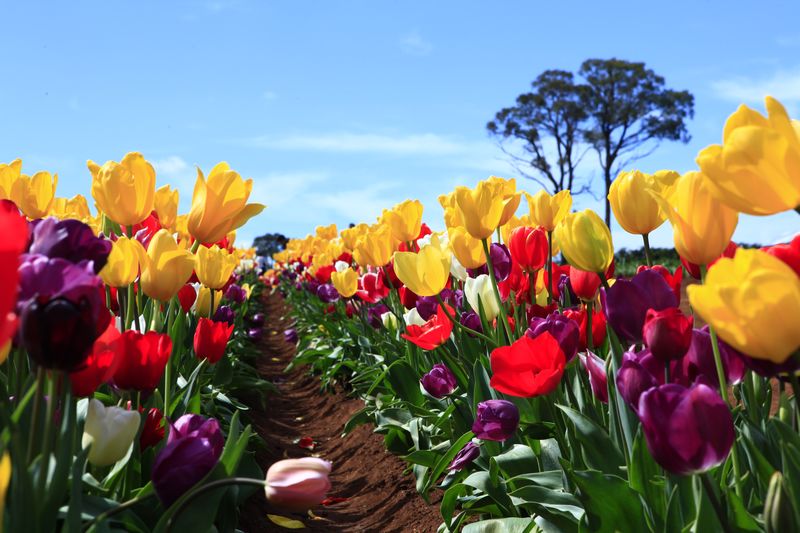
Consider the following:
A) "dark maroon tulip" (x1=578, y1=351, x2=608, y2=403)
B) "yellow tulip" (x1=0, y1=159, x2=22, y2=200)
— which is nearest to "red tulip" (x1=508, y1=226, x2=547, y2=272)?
"dark maroon tulip" (x1=578, y1=351, x2=608, y2=403)

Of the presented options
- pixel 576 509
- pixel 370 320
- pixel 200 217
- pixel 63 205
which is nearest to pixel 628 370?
pixel 576 509

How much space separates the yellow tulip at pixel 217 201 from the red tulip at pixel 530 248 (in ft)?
3.69

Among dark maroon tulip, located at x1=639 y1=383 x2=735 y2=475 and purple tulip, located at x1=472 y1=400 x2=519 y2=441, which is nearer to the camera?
dark maroon tulip, located at x1=639 y1=383 x2=735 y2=475

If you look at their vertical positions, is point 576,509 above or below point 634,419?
below

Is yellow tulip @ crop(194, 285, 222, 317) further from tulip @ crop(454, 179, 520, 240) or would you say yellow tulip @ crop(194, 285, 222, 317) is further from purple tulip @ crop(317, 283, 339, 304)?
purple tulip @ crop(317, 283, 339, 304)

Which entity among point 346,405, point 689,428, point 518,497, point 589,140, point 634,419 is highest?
point 589,140

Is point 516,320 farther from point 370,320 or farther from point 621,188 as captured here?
point 370,320

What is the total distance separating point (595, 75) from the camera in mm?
35219

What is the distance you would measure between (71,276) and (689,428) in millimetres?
943

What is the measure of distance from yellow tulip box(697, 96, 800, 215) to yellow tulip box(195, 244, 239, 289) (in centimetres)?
215

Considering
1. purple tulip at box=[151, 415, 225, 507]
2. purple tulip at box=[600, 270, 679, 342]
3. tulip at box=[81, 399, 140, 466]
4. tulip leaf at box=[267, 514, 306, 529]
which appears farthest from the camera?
tulip leaf at box=[267, 514, 306, 529]

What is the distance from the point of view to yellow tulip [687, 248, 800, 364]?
990 mm

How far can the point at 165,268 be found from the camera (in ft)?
6.86

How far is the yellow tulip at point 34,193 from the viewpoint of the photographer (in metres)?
2.89
